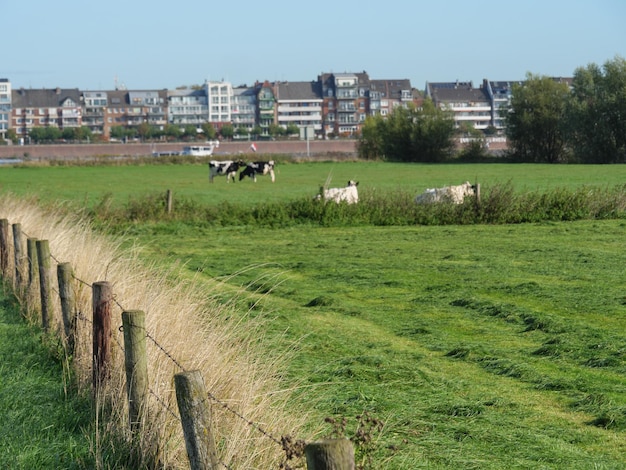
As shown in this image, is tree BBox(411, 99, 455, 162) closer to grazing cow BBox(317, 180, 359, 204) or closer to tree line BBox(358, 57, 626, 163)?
tree line BBox(358, 57, 626, 163)

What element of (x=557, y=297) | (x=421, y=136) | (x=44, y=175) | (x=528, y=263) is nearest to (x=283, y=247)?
(x=528, y=263)

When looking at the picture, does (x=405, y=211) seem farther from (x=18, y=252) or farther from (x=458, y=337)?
(x=18, y=252)

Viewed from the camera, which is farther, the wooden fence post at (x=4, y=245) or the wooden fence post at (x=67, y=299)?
the wooden fence post at (x=4, y=245)

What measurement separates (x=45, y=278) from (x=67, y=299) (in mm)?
1305

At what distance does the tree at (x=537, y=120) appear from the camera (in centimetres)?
8500

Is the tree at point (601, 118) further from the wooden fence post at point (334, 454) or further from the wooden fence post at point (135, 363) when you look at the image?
the wooden fence post at point (334, 454)

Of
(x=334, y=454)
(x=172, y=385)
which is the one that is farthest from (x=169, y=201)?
(x=334, y=454)

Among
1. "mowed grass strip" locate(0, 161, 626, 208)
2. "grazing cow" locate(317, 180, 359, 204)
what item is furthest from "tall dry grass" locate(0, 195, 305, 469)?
"mowed grass strip" locate(0, 161, 626, 208)

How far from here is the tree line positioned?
78.6m

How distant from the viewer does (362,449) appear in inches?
205

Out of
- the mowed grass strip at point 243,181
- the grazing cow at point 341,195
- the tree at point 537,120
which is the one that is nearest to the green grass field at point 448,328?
the grazing cow at point 341,195

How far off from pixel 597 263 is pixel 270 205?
12881 mm

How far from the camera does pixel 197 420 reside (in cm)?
523

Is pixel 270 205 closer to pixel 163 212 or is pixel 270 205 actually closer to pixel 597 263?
pixel 163 212
